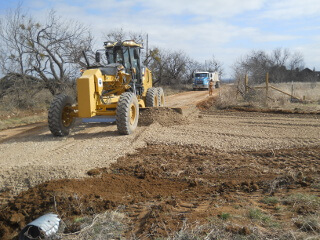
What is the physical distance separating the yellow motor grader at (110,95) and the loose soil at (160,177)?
488 mm

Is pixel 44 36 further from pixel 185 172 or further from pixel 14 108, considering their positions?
pixel 185 172

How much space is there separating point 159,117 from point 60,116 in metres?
3.25

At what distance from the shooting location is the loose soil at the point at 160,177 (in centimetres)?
386

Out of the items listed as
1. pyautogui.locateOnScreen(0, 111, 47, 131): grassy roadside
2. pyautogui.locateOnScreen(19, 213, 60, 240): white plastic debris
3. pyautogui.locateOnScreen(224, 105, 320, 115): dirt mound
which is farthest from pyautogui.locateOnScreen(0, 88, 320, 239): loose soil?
pyautogui.locateOnScreen(224, 105, 320, 115): dirt mound

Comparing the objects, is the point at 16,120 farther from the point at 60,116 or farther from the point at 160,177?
the point at 160,177

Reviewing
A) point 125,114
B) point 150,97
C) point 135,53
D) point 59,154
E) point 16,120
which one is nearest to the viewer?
point 59,154

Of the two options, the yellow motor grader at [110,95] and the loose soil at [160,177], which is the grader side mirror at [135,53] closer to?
the yellow motor grader at [110,95]

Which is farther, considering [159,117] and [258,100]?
[258,100]

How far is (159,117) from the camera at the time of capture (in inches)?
390

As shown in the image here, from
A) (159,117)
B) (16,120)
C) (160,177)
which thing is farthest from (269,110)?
(16,120)

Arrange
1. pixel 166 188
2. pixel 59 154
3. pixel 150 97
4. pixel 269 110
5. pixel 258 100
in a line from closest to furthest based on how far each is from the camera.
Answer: pixel 166 188
pixel 59 154
pixel 150 97
pixel 269 110
pixel 258 100

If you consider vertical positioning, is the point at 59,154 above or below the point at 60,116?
below

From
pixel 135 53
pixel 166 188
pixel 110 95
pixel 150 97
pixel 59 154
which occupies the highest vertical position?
pixel 135 53

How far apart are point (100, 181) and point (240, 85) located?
1397 cm
